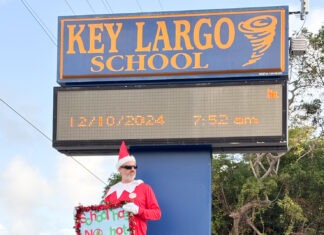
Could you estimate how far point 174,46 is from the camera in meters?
9.21

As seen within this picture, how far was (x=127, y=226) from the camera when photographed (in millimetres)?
8062

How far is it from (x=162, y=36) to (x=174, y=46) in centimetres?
20

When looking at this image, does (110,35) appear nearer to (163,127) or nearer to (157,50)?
(157,50)

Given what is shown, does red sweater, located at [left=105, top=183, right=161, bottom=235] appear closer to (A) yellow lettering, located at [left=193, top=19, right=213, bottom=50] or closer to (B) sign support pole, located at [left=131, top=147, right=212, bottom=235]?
(B) sign support pole, located at [left=131, top=147, right=212, bottom=235]

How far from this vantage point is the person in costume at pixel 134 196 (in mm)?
8141

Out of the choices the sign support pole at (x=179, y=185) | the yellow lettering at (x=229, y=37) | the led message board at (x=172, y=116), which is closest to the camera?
the led message board at (x=172, y=116)

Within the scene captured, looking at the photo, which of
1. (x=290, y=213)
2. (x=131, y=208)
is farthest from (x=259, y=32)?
(x=290, y=213)

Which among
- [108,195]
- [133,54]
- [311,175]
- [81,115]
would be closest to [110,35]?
[133,54]

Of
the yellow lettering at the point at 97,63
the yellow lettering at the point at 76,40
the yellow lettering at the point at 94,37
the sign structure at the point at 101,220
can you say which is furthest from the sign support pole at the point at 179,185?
the yellow lettering at the point at 76,40

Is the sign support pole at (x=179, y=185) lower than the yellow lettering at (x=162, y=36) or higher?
lower

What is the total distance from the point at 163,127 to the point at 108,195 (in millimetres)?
1021

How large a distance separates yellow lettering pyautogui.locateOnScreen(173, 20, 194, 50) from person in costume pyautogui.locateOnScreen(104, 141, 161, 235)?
4.75ft

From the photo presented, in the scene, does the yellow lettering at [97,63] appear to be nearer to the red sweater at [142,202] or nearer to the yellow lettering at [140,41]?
the yellow lettering at [140,41]

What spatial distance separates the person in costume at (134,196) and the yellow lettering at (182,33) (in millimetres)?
1449
